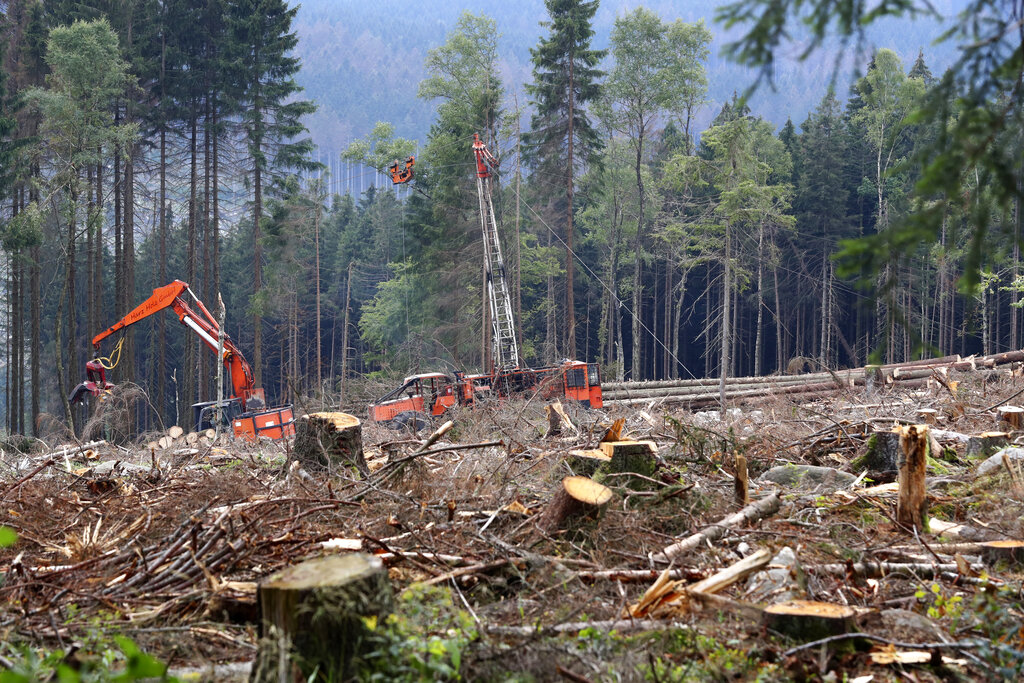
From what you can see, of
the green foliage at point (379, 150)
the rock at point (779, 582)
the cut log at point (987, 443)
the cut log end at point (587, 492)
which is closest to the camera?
the rock at point (779, 582)

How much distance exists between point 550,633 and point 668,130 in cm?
4786

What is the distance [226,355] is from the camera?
17234 mm

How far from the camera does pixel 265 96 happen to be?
29516 millimetres

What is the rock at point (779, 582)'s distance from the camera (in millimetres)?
3852

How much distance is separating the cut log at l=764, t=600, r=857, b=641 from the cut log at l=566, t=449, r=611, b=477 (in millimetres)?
2471

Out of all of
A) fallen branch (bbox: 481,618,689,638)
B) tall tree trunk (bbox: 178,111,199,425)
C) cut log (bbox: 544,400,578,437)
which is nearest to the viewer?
fallen branch (bbox: 481,618,689,638)

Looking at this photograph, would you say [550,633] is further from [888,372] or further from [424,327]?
[424,327]

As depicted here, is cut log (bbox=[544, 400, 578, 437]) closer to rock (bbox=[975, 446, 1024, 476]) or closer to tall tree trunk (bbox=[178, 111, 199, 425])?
→ rock (bbox=[975, 446, 1024, 476])

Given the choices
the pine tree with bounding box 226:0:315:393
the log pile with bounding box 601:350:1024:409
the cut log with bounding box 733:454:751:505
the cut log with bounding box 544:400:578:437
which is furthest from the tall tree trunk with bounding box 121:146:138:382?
the cut log with bounding box 733:454:751:505

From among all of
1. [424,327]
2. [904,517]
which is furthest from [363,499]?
[424,327]

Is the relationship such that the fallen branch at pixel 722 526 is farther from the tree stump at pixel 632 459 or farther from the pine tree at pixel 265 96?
the pine tree at pixel 265 96

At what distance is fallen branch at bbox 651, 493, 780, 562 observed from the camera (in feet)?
14.6

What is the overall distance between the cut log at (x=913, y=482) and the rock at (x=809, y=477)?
0.91 m

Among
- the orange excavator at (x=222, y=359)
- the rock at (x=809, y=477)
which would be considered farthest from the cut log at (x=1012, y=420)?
the orange excavator at (x=222, y=359)
